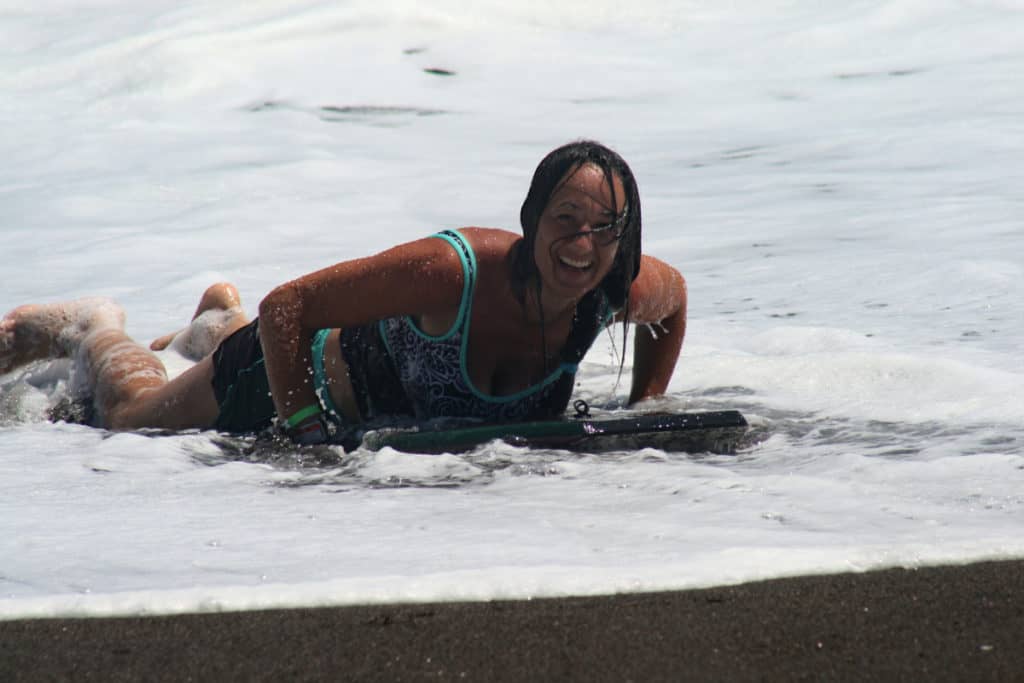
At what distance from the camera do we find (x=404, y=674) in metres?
1.92

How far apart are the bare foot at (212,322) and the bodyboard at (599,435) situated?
1.86 m

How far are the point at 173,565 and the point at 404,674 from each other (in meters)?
0.77

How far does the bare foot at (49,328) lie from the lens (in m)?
4.70

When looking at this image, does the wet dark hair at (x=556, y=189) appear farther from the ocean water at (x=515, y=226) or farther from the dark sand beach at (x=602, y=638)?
the dark sand beach at (x=602, y=638)

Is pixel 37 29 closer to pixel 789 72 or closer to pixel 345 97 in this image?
pixel 345 97

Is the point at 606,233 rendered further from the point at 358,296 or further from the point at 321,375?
the point at 321,375

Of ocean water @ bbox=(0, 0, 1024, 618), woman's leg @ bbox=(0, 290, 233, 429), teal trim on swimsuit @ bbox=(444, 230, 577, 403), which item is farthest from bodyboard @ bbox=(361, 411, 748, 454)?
woman's leg @ bbox=(0, 290, 233, 429)

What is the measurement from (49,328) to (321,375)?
1.50 meters

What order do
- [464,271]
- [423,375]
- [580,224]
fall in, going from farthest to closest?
[423,375] < [464,271] < [580,224]

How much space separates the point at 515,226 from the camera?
7.99 m

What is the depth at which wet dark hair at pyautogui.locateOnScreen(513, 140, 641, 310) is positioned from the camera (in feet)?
11.0

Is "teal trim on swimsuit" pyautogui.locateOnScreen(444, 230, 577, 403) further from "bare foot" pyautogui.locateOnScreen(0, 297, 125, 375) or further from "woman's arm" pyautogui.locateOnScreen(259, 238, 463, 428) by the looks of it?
"bare foot" pyautogui.locateOnScreen(0, 297, 125, 375)

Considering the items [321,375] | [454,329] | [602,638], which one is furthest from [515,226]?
[602,638]

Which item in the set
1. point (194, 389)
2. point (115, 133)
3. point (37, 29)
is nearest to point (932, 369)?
point (194, 389)
